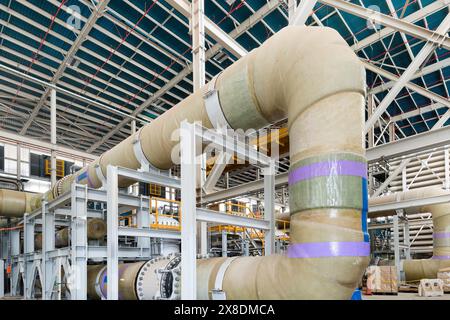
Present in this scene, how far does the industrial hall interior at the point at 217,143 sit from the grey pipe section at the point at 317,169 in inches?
0.6

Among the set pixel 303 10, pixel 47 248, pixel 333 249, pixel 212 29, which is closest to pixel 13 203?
pixel 47 248

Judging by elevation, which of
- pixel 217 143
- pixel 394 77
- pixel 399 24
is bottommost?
pixel 217 143

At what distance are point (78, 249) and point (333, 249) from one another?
4674mm

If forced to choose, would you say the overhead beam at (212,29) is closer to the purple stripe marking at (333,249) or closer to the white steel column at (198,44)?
the white steel column at (198,44)

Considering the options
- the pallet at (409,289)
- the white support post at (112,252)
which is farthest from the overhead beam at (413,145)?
the white support post at (112,252)

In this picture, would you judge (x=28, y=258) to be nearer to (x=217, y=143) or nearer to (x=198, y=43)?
(x=198, y=43)

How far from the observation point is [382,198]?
1345cm

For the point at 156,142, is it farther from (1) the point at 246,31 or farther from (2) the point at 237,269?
(1) the point at 246,31

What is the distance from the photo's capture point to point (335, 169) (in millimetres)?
3482

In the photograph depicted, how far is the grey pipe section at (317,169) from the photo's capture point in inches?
135

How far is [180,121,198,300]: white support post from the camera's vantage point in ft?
13.8

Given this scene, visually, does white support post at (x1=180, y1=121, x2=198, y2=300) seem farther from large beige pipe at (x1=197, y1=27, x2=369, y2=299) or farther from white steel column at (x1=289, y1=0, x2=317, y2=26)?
white steel column at (x1=289, y1=0, x2=317, y2=26)

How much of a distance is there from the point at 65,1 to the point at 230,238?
14.2 meters

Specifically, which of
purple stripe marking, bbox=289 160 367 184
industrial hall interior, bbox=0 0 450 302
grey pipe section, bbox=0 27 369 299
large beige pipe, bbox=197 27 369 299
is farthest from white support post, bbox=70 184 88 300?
purple stripe marking, bbox=289 160 367 184
